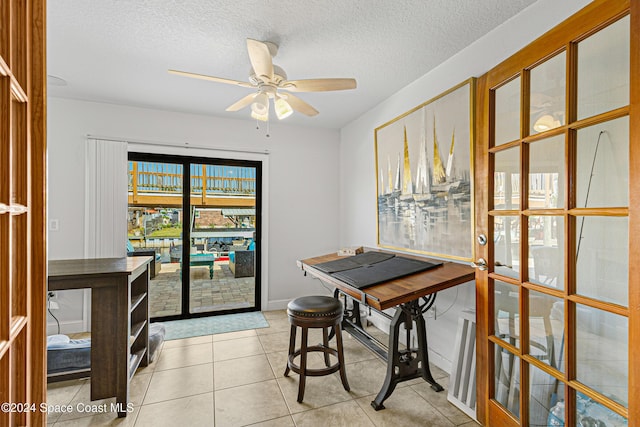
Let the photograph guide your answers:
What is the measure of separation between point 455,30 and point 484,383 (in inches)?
90.6

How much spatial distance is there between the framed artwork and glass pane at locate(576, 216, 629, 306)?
860mm

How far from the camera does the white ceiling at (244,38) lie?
6.08ft

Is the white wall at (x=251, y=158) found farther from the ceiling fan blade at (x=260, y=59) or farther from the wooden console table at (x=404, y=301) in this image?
the ceiling fan blade at (x=260, y=59)

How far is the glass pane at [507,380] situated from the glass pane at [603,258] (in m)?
0.61

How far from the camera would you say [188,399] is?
84.8 inches

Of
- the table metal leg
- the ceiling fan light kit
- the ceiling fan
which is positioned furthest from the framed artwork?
the ceiling fan light kit

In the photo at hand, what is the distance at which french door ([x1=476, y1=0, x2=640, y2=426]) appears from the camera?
1206 mm

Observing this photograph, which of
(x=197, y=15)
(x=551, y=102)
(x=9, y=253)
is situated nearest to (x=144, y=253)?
(x=197, y=15)

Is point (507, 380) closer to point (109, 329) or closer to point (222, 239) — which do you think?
point (109, 329)

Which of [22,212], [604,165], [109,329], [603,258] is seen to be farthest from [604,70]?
[109,329]

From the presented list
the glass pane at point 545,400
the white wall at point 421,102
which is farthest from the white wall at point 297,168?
the glass pane at point 545,400

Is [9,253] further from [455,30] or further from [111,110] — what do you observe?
[111,110]

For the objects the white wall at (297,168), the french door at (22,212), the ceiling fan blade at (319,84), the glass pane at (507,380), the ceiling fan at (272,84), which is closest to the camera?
the french door at (22,212)

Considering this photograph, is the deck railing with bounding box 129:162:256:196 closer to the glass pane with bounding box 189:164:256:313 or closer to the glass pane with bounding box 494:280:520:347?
the glass pane with bounding box 189:164:256:313
